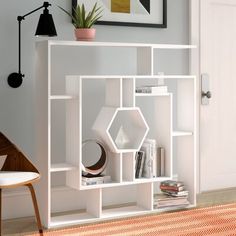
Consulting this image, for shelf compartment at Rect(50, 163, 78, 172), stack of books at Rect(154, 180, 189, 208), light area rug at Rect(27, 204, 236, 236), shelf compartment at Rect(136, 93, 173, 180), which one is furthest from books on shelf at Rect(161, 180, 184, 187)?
shelf compartment at Rect(50, 163, 78, 172)

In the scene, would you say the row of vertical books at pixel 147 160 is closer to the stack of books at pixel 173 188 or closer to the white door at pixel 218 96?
the stack of books at pixel 173 188

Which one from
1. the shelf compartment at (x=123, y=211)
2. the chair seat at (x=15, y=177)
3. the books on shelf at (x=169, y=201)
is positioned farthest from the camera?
the books on shelf at (x=169, y=201)

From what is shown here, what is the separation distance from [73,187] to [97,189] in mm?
169

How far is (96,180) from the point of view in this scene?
410cm

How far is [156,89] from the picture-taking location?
A: 167 inches

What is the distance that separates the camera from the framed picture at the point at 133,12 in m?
4.50

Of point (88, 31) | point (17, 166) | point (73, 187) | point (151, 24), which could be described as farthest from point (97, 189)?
point (151, 24)

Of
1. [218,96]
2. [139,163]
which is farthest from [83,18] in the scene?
[218,96]

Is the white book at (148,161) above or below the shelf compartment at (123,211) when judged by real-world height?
above

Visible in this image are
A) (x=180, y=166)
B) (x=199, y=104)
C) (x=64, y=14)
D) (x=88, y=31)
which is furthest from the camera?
(x=199, y=104)

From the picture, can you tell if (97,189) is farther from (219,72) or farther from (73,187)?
(219,72)

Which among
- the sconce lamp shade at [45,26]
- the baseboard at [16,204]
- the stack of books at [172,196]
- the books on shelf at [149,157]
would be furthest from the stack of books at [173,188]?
the sconce lamp shade at [45,26]

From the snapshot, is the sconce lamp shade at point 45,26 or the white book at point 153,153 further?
the white book at point 153,153

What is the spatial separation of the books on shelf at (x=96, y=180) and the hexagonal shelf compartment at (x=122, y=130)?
0.20m
